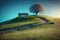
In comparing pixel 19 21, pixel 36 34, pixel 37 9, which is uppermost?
pixel 37 9

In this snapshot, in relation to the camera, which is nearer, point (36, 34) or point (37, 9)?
point (36, 34)

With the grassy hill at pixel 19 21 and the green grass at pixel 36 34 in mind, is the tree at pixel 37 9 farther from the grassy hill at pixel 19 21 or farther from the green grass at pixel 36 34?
the green grass at pixel 36 34

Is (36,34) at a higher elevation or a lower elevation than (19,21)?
lower

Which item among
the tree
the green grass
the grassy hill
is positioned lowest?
the green grass

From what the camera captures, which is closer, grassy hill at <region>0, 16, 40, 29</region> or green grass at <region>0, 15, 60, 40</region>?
green grass at <region>0, 15, 60, 40</region>

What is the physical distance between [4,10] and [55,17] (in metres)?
→ 1.07

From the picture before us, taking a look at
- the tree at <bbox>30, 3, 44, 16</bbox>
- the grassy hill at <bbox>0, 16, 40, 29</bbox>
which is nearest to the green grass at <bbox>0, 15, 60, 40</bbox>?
the grassy hill at <bbox>0, 16, 40, 29</bbox>

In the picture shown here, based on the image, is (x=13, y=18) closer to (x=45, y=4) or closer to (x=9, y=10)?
(x=9, y=10)

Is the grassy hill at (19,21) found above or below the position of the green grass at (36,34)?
above

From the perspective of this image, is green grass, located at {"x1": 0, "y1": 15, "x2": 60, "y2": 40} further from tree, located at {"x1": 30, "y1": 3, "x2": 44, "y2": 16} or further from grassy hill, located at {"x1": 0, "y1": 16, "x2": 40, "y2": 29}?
tree, located at {"x1": 30, "y1": 3, "x2": 44, "y2": 16}

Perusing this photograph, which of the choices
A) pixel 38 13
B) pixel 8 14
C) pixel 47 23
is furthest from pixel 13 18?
pixel 47 23

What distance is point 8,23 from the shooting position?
2.96m

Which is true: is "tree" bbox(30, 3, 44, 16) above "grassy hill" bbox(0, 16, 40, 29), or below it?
above

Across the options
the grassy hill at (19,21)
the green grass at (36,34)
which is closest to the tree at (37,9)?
the grassy hill at (19,21)
